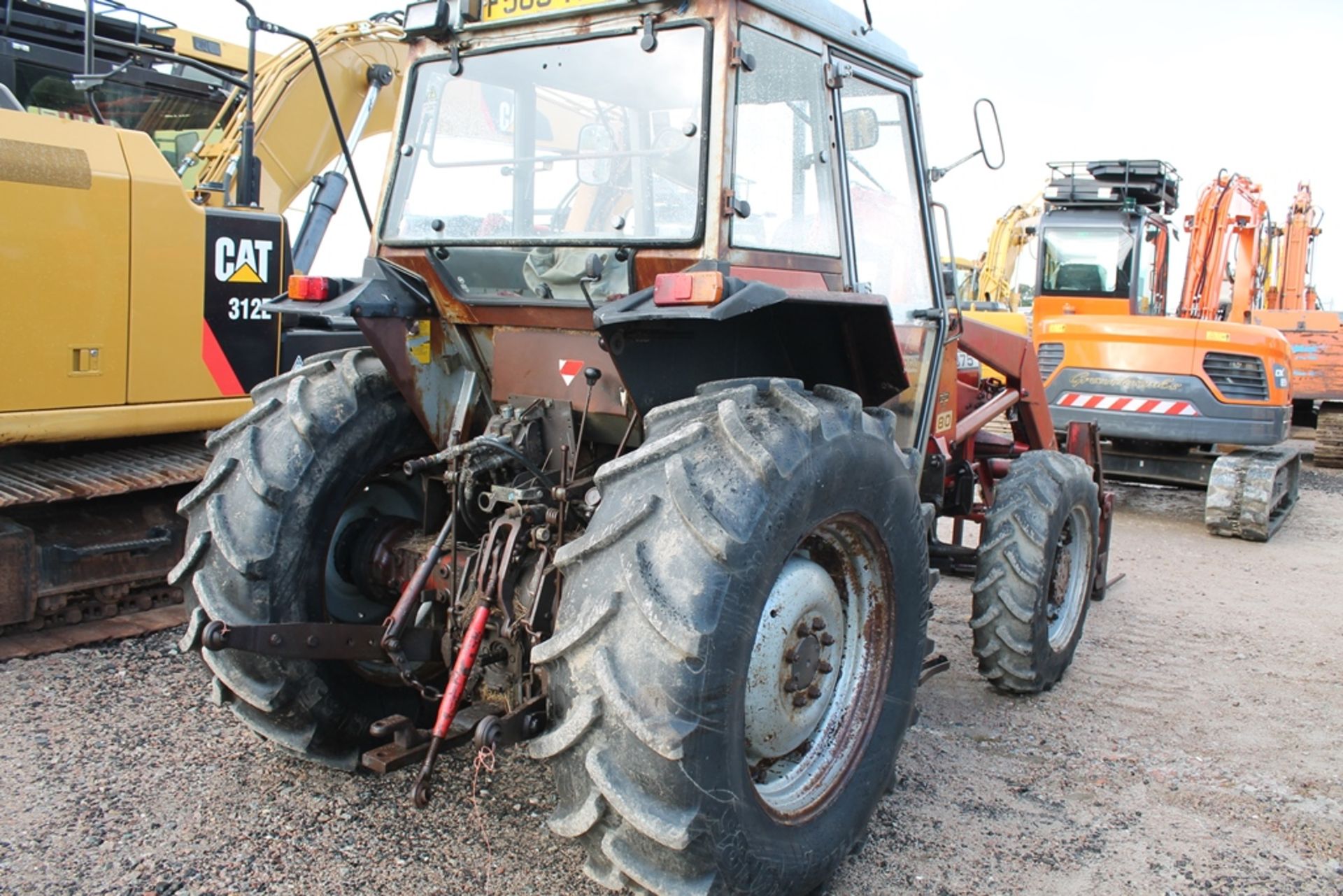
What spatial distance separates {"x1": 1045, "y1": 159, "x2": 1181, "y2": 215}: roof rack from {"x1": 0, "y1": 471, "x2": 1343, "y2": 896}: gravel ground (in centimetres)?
666

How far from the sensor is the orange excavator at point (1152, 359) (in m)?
8.73

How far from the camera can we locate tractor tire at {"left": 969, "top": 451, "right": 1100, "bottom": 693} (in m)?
4.37

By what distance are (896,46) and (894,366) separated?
4.19 ft

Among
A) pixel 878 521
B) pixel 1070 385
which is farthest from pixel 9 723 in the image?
pixel 1070 385

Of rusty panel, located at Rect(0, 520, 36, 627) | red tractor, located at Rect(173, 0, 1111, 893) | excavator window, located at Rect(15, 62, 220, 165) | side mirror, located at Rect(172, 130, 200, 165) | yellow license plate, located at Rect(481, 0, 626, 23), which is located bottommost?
rusty panel, located at Rect(0, 520, 36, 627)

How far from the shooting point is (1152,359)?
352 inches

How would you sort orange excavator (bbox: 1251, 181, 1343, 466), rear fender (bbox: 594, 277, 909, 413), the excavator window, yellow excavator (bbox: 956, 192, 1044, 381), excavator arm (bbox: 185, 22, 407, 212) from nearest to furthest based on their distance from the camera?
1. rear fender (bbox: 594, 277, 909, 413)
2. excavator arm (bbox: 185, 22, 407, 212)
3. the excavator window
4. orange excavator (bbox: 1251, 181, 1343, 466)
5. yellow excavator (bbox: 956, 192, 1044, 381)

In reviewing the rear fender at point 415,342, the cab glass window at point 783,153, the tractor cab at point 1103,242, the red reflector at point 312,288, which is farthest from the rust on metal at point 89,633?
the tractor cab at point 1103,242

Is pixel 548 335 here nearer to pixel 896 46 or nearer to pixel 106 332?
pixel 896 46

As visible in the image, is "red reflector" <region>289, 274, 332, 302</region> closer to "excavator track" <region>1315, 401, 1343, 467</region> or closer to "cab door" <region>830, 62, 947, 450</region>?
"cab door" <region>830, 62, 947, 450</region>

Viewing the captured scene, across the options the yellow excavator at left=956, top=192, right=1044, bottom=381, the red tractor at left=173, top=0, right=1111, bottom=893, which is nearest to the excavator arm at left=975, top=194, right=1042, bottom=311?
the yellow excavator at left=956, top=192, right=1044, bottom=381

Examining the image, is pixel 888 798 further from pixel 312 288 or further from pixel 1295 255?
pixel 1295 255

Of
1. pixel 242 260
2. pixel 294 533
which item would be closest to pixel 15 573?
pixel 242 260

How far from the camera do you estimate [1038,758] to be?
402 cm
